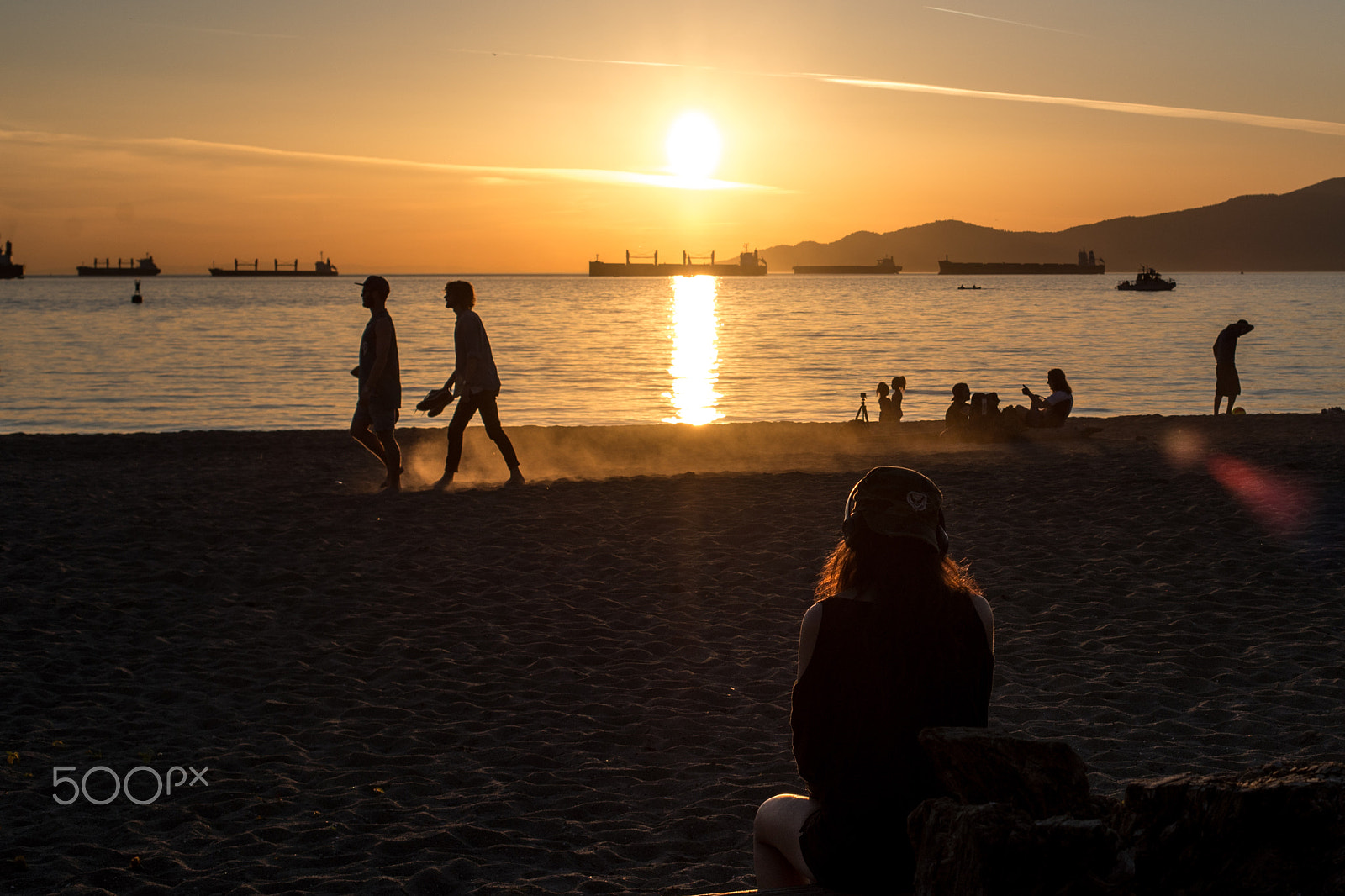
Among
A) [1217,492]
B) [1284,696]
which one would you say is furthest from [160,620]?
[1217,492]

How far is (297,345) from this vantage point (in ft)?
152

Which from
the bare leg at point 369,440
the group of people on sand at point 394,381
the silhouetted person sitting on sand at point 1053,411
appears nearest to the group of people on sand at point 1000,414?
the silhouetted person sitting on sand at point 1053,411

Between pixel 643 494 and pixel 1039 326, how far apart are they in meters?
56.6

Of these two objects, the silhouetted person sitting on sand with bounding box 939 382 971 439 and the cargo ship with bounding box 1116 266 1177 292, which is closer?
the silhouetted person sitting on sand with bounding box 939 382 971 439

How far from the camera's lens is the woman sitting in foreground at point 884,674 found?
2.39 m

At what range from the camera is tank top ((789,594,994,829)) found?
2393 mm

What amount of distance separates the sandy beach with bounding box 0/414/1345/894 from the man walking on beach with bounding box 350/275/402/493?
0.77m

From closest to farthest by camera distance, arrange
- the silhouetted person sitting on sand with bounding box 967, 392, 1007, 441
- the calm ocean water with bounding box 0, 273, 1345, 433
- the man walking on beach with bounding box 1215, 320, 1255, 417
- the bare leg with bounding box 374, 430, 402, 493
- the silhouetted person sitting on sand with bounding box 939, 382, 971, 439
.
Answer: the bare leg with bounding box 374, 430, 402, 493, the silhouetted person sitting on sand with bounding box 967, 392, 1007, 441, the silhouetted person sitting on sand with bounding box 939, 382, 971, 439, the man walking on beach with bounding box 1215, 320, 1255, 417, the calm ocean water with bounding box 0, 273, 1345, 433

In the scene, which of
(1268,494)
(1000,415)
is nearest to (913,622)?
(1268,494)

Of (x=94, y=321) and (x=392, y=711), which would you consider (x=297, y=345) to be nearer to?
(x=94, y=321)

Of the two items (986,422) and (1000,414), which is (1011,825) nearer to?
(986,422)

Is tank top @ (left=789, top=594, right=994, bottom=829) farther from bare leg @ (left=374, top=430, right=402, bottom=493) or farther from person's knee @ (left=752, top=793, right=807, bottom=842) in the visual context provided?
bare leg @ (left=374, top=430, right=402, bottom=493)

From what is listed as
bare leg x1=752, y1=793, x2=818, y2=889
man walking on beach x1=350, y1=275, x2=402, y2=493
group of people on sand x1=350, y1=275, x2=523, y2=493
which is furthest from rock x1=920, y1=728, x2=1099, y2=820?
man walking on beach x1=350, y1=275, x2=402, y2=493

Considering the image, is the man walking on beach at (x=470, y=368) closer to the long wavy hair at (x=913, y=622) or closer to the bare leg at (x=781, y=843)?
the bare leg at (x=781, y=843)
